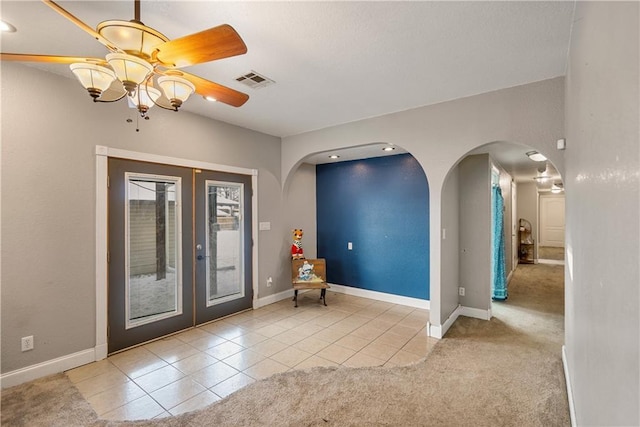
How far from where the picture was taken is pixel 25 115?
2.53 m

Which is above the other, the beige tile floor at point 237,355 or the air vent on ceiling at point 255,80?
the air vent on ceiling at point 255,80

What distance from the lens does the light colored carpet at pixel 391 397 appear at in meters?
2.06

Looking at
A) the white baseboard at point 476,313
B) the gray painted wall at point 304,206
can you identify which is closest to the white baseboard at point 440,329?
the white baseboard at point 476,313

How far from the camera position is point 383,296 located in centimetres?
498

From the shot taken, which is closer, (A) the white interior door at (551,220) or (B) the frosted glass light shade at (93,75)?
(B) the frosted glass light shade at (93,75)

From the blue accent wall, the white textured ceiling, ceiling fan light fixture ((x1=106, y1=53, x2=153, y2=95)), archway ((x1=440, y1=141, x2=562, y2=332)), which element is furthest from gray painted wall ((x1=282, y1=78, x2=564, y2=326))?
ceiling fan light fixture ((x1=106, y1=53, x2=153, y2=95))

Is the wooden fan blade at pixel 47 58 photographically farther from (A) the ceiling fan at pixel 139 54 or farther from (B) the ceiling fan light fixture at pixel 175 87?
(B) the ceiling fan light fixture at pixel 175 87

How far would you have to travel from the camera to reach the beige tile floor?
2354mm

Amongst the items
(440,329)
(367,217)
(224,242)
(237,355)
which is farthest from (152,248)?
(440,329)

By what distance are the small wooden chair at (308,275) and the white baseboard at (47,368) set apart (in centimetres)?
259

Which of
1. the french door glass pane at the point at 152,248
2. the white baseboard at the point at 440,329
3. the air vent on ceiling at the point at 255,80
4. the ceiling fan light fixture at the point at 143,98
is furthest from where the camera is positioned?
the white baseboard at the point at 440,329

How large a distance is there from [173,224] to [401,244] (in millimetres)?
3453

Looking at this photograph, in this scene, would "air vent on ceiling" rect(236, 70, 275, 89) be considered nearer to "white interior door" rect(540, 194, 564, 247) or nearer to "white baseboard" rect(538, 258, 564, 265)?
"white baseboard" rect(538, 258, 564, 265)

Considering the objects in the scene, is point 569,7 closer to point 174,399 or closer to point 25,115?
point 174,399
